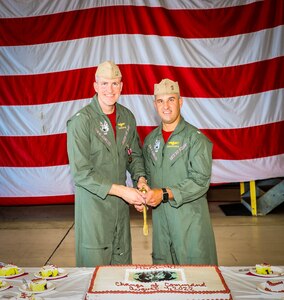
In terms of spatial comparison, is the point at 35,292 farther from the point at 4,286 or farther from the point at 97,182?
the point at 97,182

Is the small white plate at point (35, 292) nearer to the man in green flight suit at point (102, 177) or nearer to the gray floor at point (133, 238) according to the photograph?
the man in green flight suit at point (102, 177)

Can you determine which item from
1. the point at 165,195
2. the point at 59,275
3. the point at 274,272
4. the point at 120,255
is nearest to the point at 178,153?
the point at 165,195

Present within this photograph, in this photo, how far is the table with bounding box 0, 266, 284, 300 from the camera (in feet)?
6.63

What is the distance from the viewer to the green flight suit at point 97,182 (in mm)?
2914

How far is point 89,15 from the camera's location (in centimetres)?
596

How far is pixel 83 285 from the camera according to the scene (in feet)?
7.11

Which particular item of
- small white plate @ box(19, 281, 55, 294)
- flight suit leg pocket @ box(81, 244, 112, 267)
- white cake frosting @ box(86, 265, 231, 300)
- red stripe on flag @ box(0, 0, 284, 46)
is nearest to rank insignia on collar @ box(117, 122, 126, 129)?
flight suit leg pocket @ box(81, 244, 112, 267)

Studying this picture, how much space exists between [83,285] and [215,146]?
4.09m

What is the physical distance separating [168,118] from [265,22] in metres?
3.53

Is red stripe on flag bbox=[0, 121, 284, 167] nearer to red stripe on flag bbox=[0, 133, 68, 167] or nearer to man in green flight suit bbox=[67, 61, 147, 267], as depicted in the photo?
red stripe on flag bbox=[0, 133, 68, 167]

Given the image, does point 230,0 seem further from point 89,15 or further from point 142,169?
point 142,169

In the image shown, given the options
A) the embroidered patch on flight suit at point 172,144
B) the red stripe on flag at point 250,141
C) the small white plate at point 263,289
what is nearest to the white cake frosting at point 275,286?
the small white plate at point 263,289

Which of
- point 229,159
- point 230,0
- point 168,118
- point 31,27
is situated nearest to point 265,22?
point 230,0

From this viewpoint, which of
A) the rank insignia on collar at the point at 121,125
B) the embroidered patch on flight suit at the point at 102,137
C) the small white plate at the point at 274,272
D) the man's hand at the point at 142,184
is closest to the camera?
the small white plate at the point at 274,272
